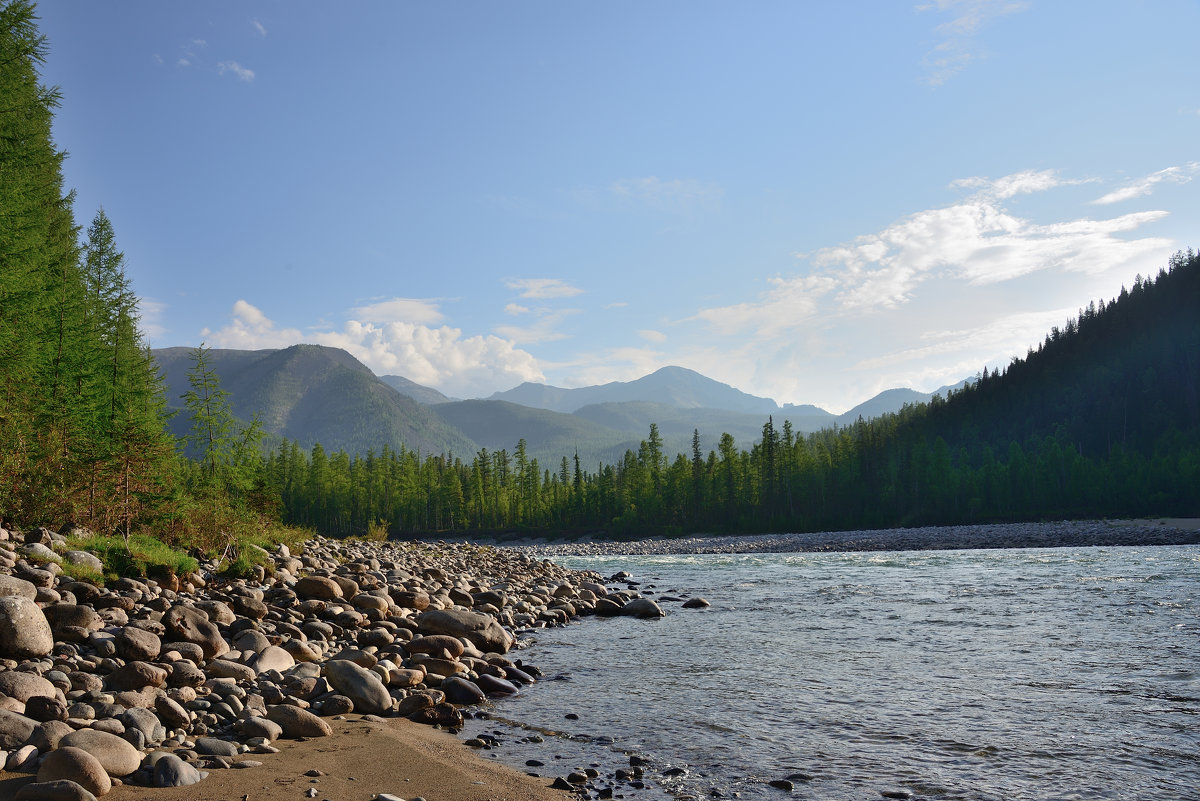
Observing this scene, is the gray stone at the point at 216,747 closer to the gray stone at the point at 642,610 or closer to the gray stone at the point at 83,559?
the gray stone at the point at 83,559

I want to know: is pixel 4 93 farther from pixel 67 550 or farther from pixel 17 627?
pixel 17 627

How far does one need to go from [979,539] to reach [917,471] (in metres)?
33.5

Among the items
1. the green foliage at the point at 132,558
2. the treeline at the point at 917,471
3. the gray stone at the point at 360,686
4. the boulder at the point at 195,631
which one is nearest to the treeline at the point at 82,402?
the green foliage at the point at 132,558

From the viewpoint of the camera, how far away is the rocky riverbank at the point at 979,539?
53.2m

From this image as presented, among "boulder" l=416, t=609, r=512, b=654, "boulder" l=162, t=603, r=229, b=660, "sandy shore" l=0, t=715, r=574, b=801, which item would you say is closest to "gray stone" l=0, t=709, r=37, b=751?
"sandy shore" l=0, t=715, r=574, b=801

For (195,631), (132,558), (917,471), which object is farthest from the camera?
(917,471)

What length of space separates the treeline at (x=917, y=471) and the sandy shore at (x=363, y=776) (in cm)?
7994

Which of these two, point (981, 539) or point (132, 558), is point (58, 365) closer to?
point (132, 558)

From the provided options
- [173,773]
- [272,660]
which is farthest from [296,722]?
[272,660]

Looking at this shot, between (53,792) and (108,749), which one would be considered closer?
(53,792)

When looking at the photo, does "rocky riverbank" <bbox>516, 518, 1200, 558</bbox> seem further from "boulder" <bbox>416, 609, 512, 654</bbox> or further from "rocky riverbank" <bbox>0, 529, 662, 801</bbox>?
"rocky riverbank" <bbox>0, 529, 662, 801</bbox>

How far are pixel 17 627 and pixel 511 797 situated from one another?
611 cm

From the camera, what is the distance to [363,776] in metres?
6.02

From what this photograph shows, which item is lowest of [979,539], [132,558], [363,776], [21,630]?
[979,539]
